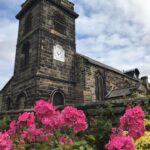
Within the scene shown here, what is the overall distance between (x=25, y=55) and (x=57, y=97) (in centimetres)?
499

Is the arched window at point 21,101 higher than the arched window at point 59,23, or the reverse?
the arched window at point 59,23

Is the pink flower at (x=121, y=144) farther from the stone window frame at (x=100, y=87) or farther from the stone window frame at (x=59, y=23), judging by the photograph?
the stone window frame at (x=100, y=87)

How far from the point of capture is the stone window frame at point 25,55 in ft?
58.5

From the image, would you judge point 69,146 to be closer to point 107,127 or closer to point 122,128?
point 122,128

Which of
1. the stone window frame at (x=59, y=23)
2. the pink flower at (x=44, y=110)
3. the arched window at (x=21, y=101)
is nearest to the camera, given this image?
the pink flower at (x=44, y=110)

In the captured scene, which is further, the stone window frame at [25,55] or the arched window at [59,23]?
the arched window at [59,23]

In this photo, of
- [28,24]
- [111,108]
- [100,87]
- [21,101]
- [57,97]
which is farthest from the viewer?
[100,87]

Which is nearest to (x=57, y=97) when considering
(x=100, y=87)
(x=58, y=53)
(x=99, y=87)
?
(x=58, y=53)

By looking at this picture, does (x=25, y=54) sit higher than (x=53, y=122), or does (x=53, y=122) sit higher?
(x=25, y=54)

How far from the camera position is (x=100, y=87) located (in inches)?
827

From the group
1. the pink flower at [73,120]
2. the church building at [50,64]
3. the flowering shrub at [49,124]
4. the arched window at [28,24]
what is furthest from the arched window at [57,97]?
the pink flower at [73,120]

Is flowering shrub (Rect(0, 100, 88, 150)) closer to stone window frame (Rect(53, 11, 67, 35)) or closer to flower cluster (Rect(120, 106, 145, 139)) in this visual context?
flower cluster (Rect(120, 106, 145, 139))

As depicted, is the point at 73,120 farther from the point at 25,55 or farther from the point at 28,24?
the point at 28,24

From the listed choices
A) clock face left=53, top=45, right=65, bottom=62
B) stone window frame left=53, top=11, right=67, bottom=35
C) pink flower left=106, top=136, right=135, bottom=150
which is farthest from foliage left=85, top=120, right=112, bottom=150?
stone window frame left=53, top=11, right=67, bottom=35
